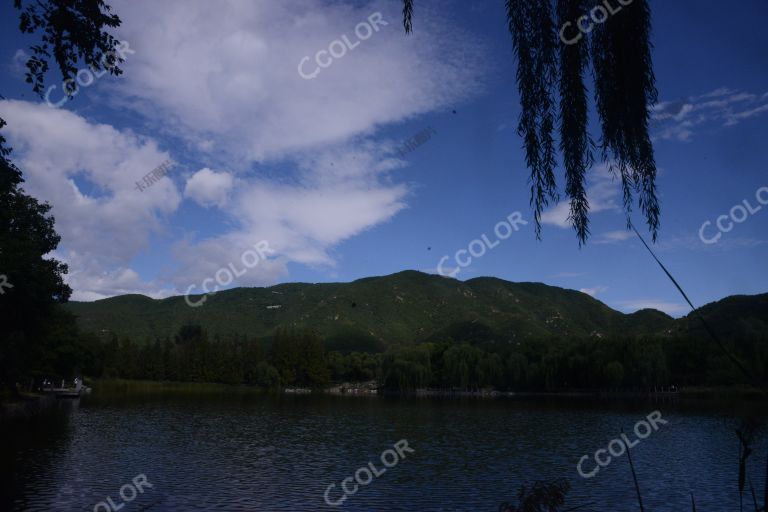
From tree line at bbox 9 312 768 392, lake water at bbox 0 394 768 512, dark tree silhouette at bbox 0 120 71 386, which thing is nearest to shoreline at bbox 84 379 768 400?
tree line at bbox 9 312 768 392

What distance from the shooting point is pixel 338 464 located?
32.3 m

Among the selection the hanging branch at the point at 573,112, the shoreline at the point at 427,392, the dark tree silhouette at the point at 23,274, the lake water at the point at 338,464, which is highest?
the dark tree silhouette at the point at 23,274

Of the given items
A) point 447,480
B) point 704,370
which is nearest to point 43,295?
point 447,480

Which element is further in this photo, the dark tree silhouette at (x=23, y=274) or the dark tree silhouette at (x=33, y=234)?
the dark tree silhouette at (x=23, y=274)

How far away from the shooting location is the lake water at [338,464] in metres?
23.7

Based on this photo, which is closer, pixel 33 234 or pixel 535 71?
pixel 535 71

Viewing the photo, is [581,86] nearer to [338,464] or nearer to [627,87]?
[627,87]

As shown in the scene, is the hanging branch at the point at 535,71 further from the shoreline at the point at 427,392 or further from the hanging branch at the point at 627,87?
the shoreline at the point at 427,392

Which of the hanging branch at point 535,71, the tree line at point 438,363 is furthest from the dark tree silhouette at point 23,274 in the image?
the hanging branch at point 535,71

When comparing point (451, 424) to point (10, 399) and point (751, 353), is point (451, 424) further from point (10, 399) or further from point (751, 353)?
point (751, 353)

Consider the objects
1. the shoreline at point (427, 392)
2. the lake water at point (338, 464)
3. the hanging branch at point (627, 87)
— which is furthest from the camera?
the shoreline at point (427, 392)

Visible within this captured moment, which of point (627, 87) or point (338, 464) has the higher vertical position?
point (627, 87)

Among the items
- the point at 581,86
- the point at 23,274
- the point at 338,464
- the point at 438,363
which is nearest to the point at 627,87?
the point at 581,86

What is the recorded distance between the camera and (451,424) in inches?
2247
